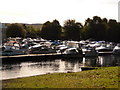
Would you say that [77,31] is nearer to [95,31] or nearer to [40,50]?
[95,31]

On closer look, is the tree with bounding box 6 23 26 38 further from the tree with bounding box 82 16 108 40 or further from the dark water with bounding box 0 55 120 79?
the dark water with bounding box 0 55 120 79

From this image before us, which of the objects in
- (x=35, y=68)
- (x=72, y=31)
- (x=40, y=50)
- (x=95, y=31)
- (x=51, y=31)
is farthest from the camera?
(x=72, y=31)

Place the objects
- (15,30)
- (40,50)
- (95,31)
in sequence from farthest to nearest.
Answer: (15,30), (95,31), (40,50)

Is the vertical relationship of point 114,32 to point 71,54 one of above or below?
above

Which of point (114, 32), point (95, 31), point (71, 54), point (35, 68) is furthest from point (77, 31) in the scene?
point (35, 68)

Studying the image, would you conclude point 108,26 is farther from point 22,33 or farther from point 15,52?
point 15,52

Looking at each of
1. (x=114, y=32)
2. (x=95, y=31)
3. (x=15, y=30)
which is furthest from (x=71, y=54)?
(x=15, y=30)

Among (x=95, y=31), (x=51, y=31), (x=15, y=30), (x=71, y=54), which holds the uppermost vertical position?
(x=15, y=30)

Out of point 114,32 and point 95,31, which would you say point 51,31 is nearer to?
point 95,31

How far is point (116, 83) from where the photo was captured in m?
17.0

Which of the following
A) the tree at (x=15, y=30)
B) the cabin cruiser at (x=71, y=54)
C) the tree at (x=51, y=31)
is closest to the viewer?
the cabin cruiser at (x=71, y=54)

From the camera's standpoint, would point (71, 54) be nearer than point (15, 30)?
Yes

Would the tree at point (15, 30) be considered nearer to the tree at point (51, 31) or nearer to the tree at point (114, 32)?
the tree at point (51, 31)

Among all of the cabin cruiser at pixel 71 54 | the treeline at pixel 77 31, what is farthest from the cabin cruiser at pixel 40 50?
the treeline at pixel 77 31
